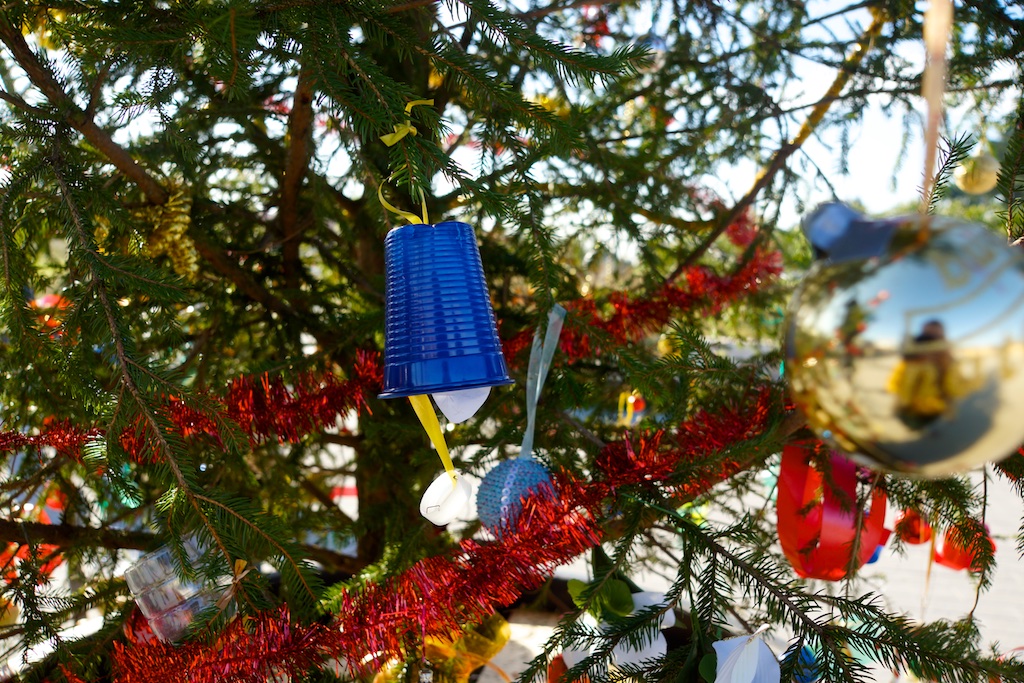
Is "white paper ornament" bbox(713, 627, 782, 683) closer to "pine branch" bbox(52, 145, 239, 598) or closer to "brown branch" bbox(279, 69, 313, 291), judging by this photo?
"pine branch" bbox(52, 145, 239, 598)

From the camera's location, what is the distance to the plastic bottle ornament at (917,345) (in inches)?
15.7

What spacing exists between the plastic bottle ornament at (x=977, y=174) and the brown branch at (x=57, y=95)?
1.78m

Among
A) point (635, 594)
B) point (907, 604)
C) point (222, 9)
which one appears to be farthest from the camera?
point (907, 604)

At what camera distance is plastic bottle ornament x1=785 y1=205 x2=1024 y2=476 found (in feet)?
1.31

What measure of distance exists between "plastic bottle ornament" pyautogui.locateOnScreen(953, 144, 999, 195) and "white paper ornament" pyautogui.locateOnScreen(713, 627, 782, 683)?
4.62 ft

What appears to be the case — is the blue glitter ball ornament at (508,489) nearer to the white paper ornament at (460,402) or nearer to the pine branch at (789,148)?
the white paper ornament at (460,402)

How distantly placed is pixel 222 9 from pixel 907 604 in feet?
9.75

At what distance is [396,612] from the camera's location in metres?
0.80

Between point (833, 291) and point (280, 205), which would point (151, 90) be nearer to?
point (280, 205)

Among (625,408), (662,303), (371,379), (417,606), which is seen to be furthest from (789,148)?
(417,606)

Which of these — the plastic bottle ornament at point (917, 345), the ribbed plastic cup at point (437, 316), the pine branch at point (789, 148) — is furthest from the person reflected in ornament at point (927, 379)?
the pine branch at point (789, 148)

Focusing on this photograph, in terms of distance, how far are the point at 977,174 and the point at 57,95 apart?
1.90 m

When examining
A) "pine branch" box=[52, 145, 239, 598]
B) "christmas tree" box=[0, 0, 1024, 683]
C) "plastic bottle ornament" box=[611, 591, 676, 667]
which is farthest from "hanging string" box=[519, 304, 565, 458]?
"pine branch" box=[52, 145, 239, 598]

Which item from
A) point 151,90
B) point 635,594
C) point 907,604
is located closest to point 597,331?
point 635,594
